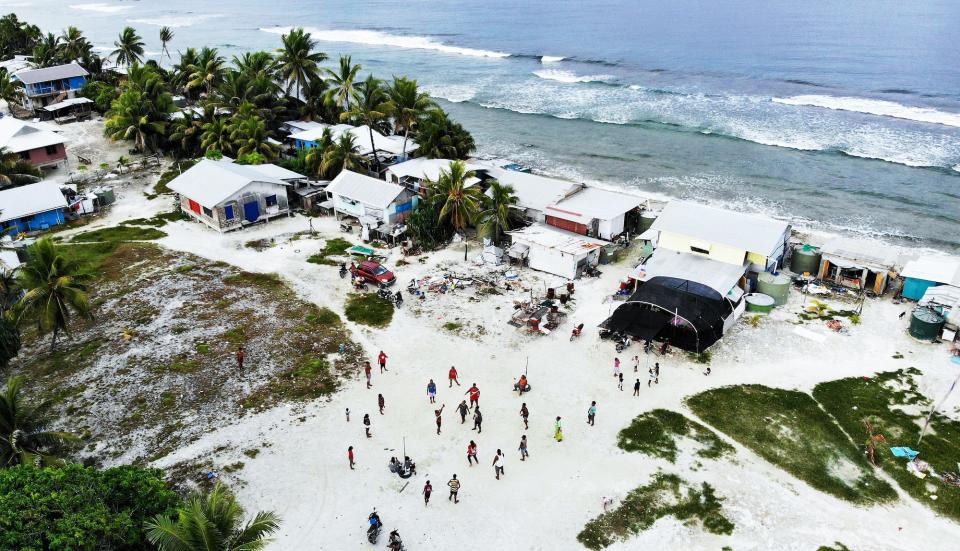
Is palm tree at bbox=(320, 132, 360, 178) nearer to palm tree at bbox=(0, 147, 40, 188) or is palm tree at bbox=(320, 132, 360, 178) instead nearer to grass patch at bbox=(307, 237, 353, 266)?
grass patch at bbox=(307, 237, 353, 266)

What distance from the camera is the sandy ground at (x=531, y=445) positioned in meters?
21.9

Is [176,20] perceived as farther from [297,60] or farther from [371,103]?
[371,103]

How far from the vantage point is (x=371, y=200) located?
147ft

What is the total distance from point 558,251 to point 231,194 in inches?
880

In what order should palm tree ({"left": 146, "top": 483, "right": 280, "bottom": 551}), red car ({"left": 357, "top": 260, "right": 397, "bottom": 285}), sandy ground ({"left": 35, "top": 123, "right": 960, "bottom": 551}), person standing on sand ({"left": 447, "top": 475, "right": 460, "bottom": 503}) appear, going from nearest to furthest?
palm tree ({"left": 146, "top": 483, "right": 280, "bottom": 551}), sandy ground ({"left": 35, "top": 123, "right": 960, "bottom": 551}), person standing on sand ({"left": 447, "top": 475, "right": 460, "bottom": 503}), red car ({"left": 357, "top": 260, "right": 397, "bottom": 285})

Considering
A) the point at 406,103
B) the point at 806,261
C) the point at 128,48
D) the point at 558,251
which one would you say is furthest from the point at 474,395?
the point at 128,48

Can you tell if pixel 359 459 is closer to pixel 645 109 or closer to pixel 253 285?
pixel 253 285

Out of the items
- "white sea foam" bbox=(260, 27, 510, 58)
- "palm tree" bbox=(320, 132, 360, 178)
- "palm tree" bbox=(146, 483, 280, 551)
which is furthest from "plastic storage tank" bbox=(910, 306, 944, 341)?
"white sea foam" bbox=(260, 27, 510, 58)

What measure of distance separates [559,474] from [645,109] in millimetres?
64174

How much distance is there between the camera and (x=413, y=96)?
174ft

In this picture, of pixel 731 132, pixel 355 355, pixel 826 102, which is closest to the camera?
pixel 355 355

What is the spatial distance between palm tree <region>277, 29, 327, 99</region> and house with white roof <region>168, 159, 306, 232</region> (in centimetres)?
1931

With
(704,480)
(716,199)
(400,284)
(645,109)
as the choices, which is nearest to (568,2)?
(645,109)

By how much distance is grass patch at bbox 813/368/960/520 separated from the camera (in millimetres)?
23547
